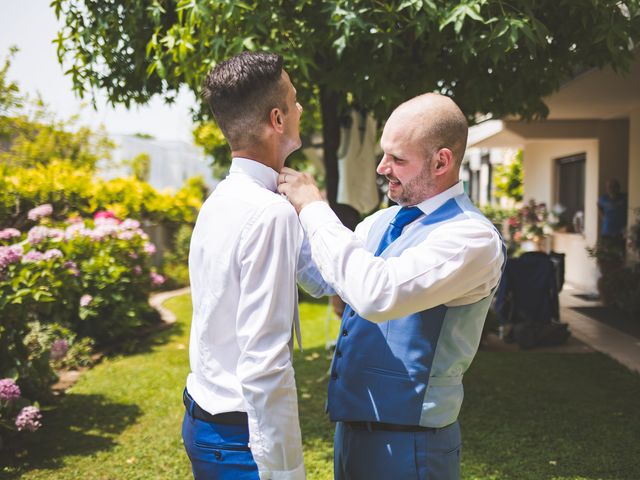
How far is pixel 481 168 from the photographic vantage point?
28.7 metres

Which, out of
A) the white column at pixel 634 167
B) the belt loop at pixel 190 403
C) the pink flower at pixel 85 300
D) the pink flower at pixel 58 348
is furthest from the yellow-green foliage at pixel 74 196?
the white column at pixel 634 167

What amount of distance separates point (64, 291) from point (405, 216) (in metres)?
4.99

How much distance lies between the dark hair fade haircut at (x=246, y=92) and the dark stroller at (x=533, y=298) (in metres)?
6.05

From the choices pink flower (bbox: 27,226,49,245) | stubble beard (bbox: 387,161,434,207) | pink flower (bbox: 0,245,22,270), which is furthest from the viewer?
pink flower (bbox: 27,226,49,245)

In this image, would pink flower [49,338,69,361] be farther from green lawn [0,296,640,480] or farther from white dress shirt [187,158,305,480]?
white dress shirt [187,158,305,480]

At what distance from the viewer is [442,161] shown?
1.74 meters

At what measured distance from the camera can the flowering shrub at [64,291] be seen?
4285 millimetres

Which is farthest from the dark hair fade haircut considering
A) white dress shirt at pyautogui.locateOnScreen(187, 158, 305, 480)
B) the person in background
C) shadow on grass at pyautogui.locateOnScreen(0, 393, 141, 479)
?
the person in background

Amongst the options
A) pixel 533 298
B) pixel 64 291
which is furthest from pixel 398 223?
pixel 533 298

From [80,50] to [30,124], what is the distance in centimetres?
1189

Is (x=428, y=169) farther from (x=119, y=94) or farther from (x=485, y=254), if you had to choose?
(x=119, y=94)

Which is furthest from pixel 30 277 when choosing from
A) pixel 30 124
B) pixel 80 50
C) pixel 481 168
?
pixel 481 168

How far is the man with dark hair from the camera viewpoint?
154cm

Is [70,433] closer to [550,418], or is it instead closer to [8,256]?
[8,256]
